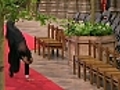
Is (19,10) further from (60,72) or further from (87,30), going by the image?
(60,72)

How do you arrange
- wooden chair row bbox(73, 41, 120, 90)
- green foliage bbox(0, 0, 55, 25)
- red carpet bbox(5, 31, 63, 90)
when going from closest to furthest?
green foliage bbox(0, 0, 55, 25), wooden chair row bbox(73, 41, 120, 90), red carpet bbox(5, 31, 63, 90)

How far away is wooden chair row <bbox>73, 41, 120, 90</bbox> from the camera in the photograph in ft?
33.6

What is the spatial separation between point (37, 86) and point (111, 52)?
1983mm

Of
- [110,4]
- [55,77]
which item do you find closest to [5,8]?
[55,77]

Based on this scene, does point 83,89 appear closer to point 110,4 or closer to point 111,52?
point 111,52

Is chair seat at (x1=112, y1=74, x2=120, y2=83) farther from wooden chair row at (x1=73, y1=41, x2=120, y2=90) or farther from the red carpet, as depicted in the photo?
the red carpet

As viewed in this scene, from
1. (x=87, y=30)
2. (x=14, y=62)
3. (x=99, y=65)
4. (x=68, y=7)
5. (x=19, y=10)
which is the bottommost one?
(x=68, y=7)

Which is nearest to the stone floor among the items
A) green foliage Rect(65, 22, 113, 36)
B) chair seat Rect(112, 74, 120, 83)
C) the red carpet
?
the red carpet

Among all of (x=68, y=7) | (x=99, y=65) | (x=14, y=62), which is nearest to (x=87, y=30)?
(x=14, y=62)

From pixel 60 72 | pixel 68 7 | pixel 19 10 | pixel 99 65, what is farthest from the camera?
pixel 68 7

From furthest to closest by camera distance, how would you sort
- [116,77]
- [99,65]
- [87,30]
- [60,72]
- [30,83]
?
[60,72]
[87,30]
[30,83]
[99,65]
[116,77]

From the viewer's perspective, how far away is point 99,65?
1131 cm

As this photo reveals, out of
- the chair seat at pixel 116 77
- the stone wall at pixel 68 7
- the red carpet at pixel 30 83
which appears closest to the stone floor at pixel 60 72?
the red carpet at pixel 30 83

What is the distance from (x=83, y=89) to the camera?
11.5 metres
